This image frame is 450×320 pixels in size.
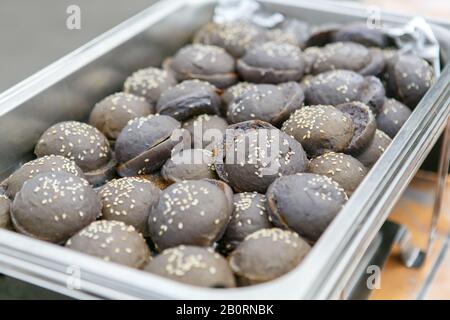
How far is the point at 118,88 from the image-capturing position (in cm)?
213

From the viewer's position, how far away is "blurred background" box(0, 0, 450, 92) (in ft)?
10.4

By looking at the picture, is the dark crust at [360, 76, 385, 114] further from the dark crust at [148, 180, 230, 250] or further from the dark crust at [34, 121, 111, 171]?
the dark crust at [34, 121, 111, 171]

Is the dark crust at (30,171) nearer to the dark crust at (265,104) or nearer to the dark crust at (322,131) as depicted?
the dark crust at (265,104)

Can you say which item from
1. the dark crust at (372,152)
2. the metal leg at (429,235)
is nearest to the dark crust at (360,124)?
the dark crust at (372,152)

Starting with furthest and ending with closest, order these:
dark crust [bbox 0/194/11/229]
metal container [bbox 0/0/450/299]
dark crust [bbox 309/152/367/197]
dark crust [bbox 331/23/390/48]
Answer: dark crust [bbox 331/23/390/48]
dark crust [bbox 309/152/367/197]
dark crust [bbox 0/194/11/229]
metal container [bbox 0/0/450/299]

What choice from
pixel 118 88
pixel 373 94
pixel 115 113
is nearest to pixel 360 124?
pixel 373 94

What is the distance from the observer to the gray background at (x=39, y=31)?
3148 mm

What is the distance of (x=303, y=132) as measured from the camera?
1648 millimetres

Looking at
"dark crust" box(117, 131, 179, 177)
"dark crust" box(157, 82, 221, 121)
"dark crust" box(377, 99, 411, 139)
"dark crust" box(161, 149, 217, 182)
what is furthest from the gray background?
"dark crust" box(377, 99, 411, 139)

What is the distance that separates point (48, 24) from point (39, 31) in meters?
0.07
